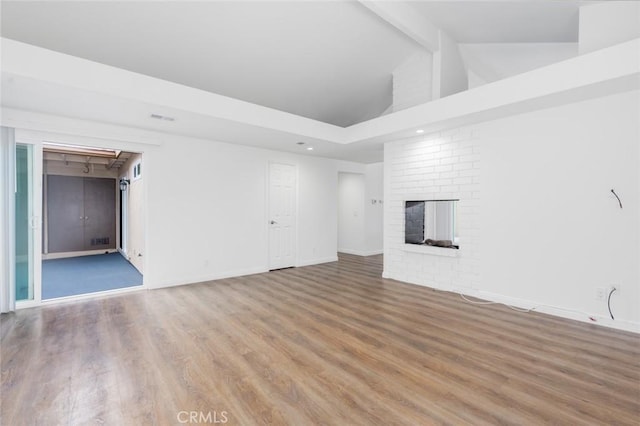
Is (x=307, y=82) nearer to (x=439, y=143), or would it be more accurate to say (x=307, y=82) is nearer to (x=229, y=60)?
(x=229, y=60)

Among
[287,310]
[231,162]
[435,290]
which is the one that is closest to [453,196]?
[435,290]

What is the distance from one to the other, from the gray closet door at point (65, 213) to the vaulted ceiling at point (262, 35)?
574 centimetres

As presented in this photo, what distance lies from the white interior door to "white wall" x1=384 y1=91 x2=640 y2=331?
2823 millimetres

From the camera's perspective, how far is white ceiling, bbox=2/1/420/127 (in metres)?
3.50

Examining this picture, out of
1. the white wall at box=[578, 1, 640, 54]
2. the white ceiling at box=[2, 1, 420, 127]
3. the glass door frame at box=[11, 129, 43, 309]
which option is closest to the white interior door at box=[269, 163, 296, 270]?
the white ceiling at box=[2, 1, 420, 127]

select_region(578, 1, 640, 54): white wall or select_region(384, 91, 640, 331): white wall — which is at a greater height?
select_region(578, 1, 640, 54): white wall

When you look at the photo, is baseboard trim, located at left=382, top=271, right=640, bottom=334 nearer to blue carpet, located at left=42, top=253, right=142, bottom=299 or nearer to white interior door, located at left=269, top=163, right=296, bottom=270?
white interior door, located at left=269, top=163, right=296, bottom=270

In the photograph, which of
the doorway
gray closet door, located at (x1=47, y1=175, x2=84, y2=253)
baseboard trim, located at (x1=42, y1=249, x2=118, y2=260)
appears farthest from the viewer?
gray closet door, located at (x1=47, y1=175, x2=84, y2=253)

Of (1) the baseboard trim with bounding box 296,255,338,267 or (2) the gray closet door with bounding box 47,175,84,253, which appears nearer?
(1) the baseboard trim with bounding box 296,255,338,267

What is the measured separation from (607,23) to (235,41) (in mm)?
4639

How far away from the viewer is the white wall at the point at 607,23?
10.5 feet

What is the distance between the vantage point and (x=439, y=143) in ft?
15.5

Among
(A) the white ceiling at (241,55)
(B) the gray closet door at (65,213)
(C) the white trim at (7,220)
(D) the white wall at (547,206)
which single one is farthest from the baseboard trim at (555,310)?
(B) the gray closet door at (65,213)

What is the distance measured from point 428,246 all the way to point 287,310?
2.58 m
